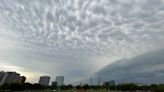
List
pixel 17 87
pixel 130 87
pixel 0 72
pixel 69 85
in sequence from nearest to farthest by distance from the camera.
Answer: pixel 130 87 → pixel 17 87 → pixel 69 85 → pixel 0 72

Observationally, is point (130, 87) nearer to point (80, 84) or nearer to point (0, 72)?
point (80, 84)

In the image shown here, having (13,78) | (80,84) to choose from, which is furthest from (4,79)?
(80,84)

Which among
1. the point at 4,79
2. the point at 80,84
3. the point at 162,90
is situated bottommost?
the point at 162,90

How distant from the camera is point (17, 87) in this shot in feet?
349

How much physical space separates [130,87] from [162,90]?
94.1 feet

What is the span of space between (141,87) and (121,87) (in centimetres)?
902

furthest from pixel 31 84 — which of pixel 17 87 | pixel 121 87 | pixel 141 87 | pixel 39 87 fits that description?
pixel 141 87

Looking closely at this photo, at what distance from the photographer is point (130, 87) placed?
302ft

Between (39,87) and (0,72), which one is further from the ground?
(0,72)

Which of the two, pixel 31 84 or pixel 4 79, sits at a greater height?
pixel 4 79

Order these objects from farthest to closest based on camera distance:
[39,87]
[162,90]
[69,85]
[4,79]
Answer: [4,79] < [69,85] < [39,87] < [162,90]

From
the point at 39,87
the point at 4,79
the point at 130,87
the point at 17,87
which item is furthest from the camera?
the point at 4,79

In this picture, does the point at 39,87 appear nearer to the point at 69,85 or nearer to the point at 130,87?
the point at 69,85

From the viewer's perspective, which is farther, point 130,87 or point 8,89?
point 8,89
